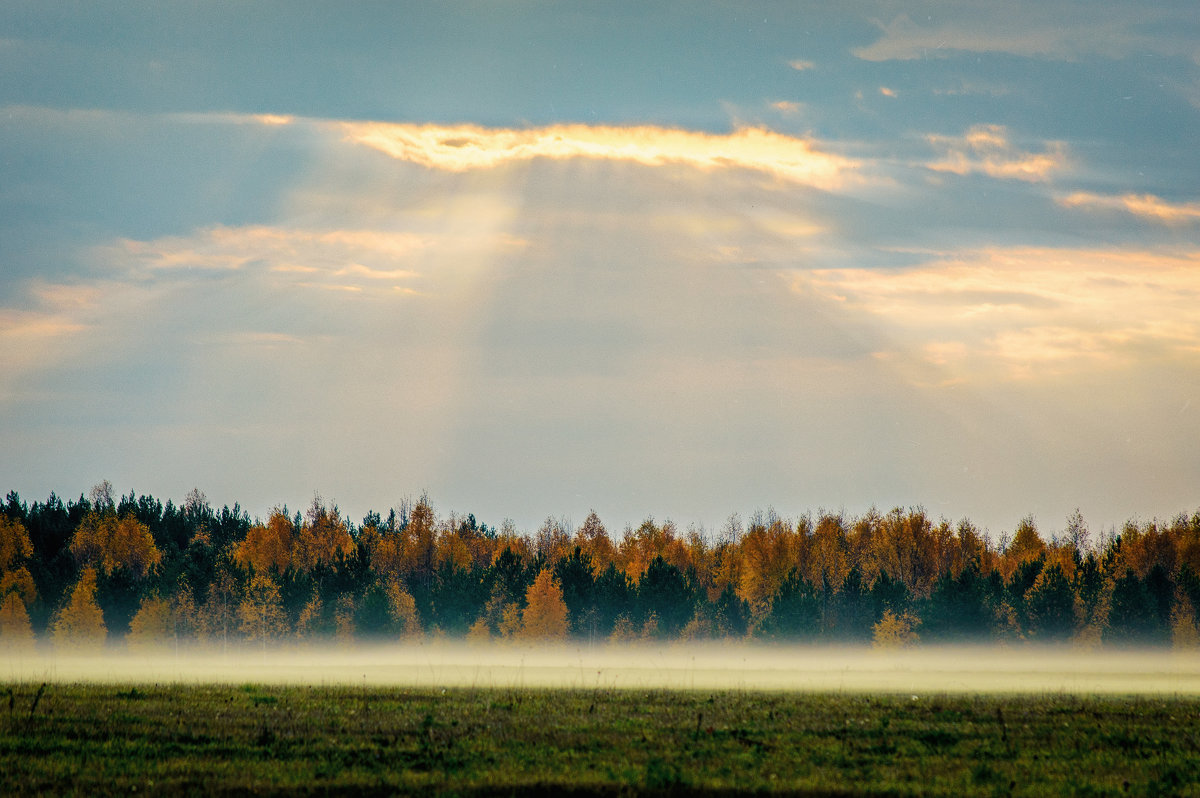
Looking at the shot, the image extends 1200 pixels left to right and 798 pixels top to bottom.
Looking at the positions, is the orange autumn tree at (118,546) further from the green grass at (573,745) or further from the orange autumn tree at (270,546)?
the green grass at (573,745)

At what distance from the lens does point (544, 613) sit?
119 meters

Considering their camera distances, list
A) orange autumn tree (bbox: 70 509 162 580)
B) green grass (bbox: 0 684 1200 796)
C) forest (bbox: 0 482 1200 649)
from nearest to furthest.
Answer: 1. green grass (bbox: 0 684 1200 796)
2. forest (bbox: 0 482 1200 649)
3. orange autumn tree (bbox: 70 509 162 580)

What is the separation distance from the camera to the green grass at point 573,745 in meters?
23.1

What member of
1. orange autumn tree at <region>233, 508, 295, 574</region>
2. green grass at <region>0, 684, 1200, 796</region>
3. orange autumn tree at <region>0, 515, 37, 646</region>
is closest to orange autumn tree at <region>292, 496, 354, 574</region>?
orange autumn tree at <region>233, 508, 295, 574</region>

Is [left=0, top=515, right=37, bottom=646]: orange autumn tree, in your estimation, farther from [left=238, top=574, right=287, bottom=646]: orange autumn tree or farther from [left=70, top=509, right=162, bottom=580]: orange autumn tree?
Answer: [left=238, top=574, right=287, bottom=646]: orange autumn tree

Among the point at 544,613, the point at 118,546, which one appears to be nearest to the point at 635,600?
the point at 544,613

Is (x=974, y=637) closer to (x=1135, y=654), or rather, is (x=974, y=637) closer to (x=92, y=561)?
(x=1135, y=654)

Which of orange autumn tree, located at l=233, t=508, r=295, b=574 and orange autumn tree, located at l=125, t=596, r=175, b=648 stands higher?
orange autumn tree, located at l=233, t=508, r=295, b=574

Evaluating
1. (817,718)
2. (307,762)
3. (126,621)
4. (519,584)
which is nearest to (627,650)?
(519,584)

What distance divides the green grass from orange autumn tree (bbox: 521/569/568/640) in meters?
80.8

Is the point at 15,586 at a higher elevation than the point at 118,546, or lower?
lower

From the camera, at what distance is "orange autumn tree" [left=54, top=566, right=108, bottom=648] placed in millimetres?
118875

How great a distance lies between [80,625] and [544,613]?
168ft

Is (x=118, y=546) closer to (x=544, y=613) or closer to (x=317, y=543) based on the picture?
(x=317, y=543)
